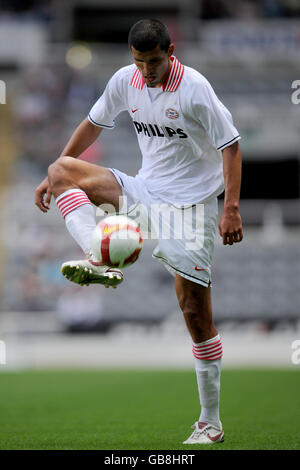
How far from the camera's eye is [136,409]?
8.31m

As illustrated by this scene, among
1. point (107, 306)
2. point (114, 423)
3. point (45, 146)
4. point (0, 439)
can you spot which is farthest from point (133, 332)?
point (0, 439)

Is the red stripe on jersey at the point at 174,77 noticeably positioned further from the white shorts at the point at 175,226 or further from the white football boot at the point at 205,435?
the white football boot at the point at 205,435

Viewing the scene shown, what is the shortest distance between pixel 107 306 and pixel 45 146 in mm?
4956

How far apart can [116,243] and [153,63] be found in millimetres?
1170

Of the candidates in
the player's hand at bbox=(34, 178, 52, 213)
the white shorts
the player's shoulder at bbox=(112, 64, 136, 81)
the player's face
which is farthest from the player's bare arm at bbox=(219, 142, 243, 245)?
the player's hand at bbox=(34, 178, 52, 213)

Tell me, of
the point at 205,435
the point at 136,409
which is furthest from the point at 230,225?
the point at 136,409

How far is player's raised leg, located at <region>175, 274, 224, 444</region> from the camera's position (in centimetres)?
565

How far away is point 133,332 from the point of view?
18266mm

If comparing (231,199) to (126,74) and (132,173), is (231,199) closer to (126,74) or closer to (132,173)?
(126,74)

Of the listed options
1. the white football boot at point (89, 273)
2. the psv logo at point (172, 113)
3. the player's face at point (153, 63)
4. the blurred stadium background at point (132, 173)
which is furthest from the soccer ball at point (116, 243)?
the blurred stadium background at point (132, 173)

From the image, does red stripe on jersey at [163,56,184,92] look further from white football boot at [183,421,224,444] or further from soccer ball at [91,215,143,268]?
white football boot at [183,421,224,444]

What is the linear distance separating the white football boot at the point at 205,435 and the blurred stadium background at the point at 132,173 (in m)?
9.15

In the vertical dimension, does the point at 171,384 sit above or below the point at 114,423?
above

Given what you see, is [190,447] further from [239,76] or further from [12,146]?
[12,146]
